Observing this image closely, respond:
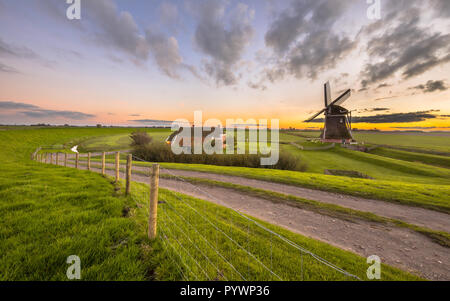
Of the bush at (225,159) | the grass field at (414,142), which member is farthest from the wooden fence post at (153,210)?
the grass field at (414,142)

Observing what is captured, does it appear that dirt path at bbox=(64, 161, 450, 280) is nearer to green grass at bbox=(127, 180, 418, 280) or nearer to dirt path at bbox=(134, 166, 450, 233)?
green grass at bbox=(127, 180, 418, 280)

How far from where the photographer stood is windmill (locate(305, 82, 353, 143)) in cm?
4059

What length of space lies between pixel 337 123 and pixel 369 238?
→ 4444 cm

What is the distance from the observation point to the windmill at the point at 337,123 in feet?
133

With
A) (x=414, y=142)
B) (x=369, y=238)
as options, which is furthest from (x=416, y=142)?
(x=369, y=238)

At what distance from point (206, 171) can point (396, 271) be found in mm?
13106

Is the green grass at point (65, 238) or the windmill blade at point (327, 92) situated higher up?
the windmill blade at point (327, 92)

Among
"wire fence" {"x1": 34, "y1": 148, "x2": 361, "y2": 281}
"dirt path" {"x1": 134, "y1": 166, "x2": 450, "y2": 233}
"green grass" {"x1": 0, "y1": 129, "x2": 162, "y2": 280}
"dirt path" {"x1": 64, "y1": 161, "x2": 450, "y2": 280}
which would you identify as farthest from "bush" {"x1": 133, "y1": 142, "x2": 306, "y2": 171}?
"green grass" {"x1": 0, "y1": 129, "x2": 162, "y2": 280}

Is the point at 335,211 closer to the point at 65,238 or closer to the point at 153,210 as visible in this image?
the point at 153,210

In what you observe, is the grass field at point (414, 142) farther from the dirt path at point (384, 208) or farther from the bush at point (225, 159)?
the dirt path at point (384, 208)

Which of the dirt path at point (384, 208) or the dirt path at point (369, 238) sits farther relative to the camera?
the dirt path at point (384, 208)

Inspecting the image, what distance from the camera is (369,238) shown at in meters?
5.42

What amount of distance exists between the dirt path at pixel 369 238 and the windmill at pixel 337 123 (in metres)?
40.8
